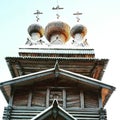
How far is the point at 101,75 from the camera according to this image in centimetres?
1833

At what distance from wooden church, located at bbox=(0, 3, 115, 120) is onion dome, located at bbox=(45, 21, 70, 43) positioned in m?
4.23

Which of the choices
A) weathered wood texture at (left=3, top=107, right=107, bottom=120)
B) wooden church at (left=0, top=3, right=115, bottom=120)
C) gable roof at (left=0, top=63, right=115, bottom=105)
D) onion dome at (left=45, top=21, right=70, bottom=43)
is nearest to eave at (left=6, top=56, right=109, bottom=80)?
wooden church at (left=0, top=3, right=115, bottom=120)

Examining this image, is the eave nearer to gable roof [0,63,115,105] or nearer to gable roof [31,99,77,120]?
gable roof [0,63,115,105]

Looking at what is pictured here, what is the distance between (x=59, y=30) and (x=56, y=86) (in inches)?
306

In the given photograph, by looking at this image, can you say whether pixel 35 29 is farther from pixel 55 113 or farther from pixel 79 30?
pixel 55 113

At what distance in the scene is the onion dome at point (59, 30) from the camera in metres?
23.5

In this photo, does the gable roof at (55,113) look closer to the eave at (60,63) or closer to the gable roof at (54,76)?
the gable roof at (54,76)

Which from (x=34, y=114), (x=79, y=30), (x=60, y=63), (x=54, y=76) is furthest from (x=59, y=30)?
(x=34, y=114)

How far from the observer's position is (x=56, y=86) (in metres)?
16.3

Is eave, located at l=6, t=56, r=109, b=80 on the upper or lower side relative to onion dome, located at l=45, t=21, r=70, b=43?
lower

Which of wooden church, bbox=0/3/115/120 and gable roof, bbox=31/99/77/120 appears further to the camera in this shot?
wooden church, bbox=0/3/115/120

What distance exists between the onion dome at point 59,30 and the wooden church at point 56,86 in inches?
166

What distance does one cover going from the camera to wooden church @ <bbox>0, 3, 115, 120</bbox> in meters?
15.2

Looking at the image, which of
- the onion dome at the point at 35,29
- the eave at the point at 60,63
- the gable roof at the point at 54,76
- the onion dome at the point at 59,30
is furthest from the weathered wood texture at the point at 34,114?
the onion dome at the point at 35,29
